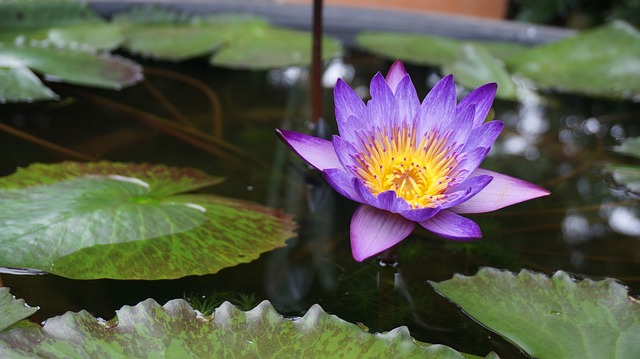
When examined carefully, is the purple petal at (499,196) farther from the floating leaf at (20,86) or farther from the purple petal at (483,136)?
the floating leaf at (20,86)

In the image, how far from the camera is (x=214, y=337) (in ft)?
1.58

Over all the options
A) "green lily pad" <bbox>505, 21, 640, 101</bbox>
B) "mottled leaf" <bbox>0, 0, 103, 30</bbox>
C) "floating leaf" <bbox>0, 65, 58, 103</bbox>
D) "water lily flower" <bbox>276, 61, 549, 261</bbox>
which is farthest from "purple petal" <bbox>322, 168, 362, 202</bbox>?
"mottled leaf" <bbox>0, 0, 103, 30</bbox>

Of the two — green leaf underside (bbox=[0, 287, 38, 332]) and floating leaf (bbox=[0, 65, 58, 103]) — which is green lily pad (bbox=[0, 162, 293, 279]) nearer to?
green leaf underside (bbox=[0, 287, 38, 332])

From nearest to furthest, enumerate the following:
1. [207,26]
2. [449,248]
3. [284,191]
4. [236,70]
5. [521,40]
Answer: [449,248], [284,191], [236,70], [207,26], [521,40]

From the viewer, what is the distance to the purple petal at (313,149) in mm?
572

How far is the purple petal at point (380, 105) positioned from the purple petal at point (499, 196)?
10 centimetres

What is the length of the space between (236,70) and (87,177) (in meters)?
0.62

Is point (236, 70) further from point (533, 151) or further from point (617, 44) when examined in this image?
point (617, 44)

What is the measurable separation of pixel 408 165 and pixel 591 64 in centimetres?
94

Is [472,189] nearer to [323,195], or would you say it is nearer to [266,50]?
[323,195]

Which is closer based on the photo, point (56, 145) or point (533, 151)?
point (56, 145)

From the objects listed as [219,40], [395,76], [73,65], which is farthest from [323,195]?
[219,40]

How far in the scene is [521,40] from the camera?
162 cm

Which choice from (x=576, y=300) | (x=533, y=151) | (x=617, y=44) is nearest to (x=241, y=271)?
(x=576, y=300)
